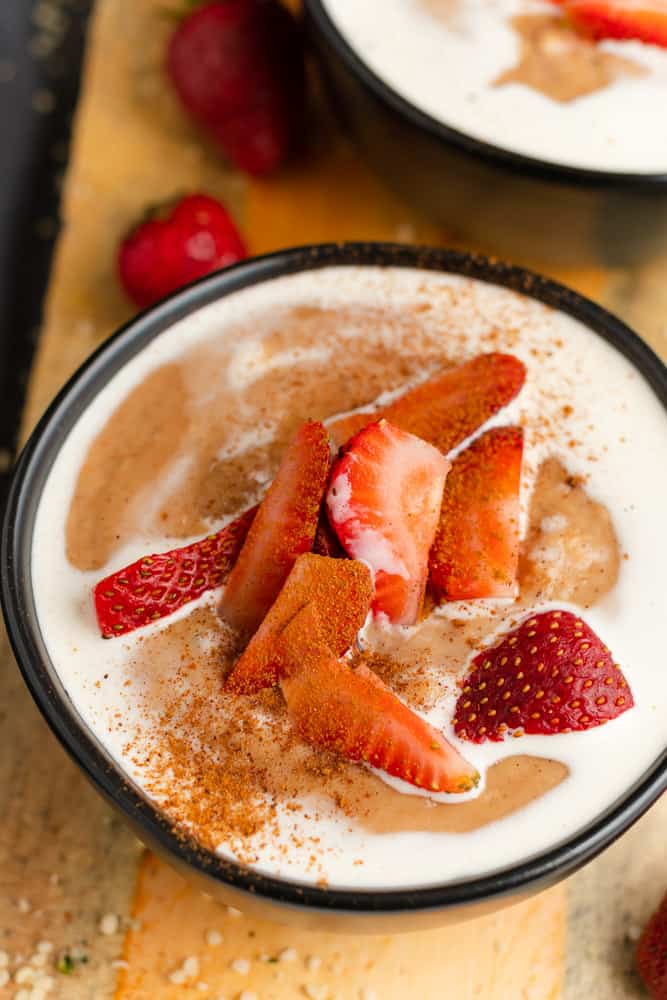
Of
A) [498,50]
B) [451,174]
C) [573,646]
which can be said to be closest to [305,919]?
[573,646]

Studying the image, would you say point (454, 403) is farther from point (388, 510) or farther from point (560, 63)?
point (560, 63)

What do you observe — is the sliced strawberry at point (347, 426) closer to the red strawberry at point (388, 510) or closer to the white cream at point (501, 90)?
the red strawberry at point (388, 510)

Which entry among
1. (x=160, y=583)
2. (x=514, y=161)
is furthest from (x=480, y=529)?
(x=514, y=161)

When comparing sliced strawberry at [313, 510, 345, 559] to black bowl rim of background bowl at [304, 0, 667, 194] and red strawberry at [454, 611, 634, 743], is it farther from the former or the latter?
black bowl rim of background bowl at [304, 0, 667, 194]

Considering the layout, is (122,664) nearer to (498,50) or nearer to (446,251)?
(446,251)

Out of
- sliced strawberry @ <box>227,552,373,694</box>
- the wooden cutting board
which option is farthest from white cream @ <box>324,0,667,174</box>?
the wooden cutting board
